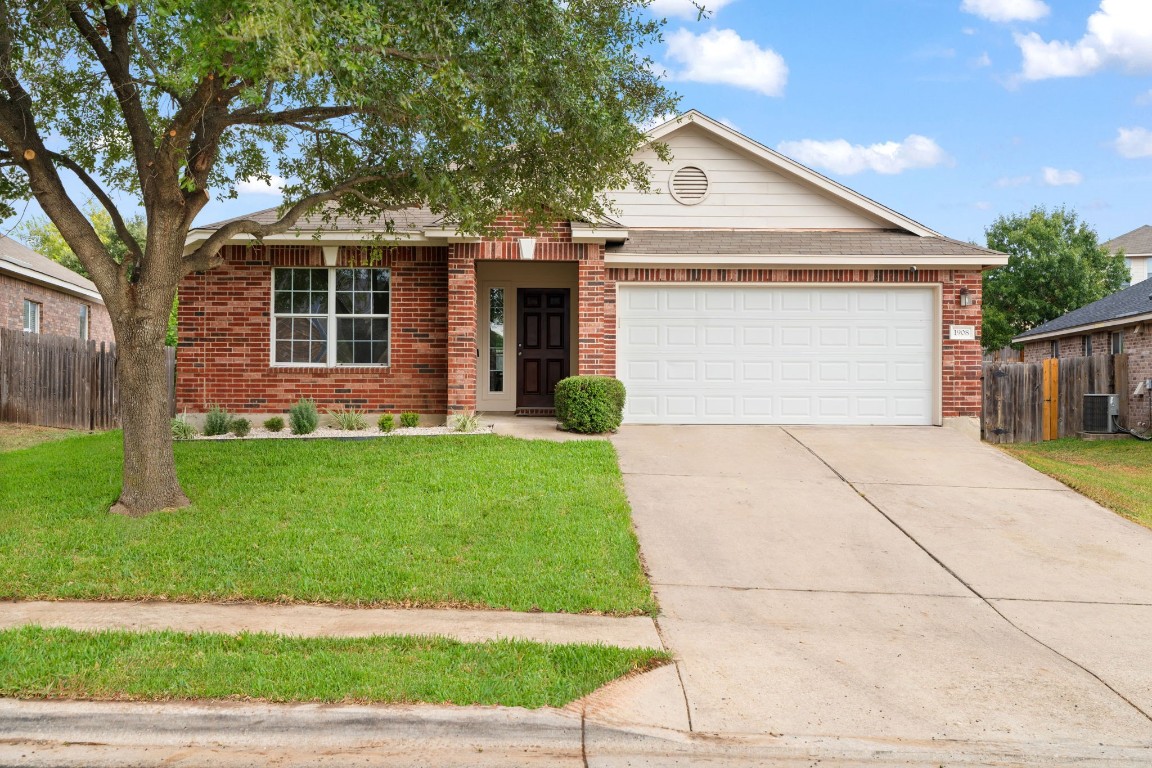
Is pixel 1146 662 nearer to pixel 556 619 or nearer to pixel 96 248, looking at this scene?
pixel 556 619

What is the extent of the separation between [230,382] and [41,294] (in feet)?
40.4

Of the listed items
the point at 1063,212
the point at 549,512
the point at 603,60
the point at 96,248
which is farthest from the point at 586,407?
the point at 1063,212

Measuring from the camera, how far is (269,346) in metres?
13.7

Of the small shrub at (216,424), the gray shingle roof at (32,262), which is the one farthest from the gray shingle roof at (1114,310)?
the gray shingle roof at (32,262)

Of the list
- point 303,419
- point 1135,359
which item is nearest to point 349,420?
point 303,419

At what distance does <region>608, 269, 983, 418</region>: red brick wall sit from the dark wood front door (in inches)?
80.1

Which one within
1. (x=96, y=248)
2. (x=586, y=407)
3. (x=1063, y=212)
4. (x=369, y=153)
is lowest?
(x=586, y=407)

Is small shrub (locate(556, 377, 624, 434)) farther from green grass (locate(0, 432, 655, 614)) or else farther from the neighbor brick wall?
the neighbor brick wall

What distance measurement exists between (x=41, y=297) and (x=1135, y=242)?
48811 mm

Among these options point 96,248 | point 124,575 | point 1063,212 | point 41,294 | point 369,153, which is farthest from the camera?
point 1063,212

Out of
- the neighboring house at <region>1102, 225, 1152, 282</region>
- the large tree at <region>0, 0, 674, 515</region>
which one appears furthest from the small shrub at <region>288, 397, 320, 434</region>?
the neighboring house at <region>1102, 225, 1152, 282</region>

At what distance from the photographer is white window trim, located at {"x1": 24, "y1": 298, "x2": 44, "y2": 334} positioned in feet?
70.7

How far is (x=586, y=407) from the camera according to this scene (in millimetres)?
12375

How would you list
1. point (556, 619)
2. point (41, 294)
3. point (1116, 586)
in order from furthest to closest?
point (41, 294) → point (1116, 586) → point (556, 619)
